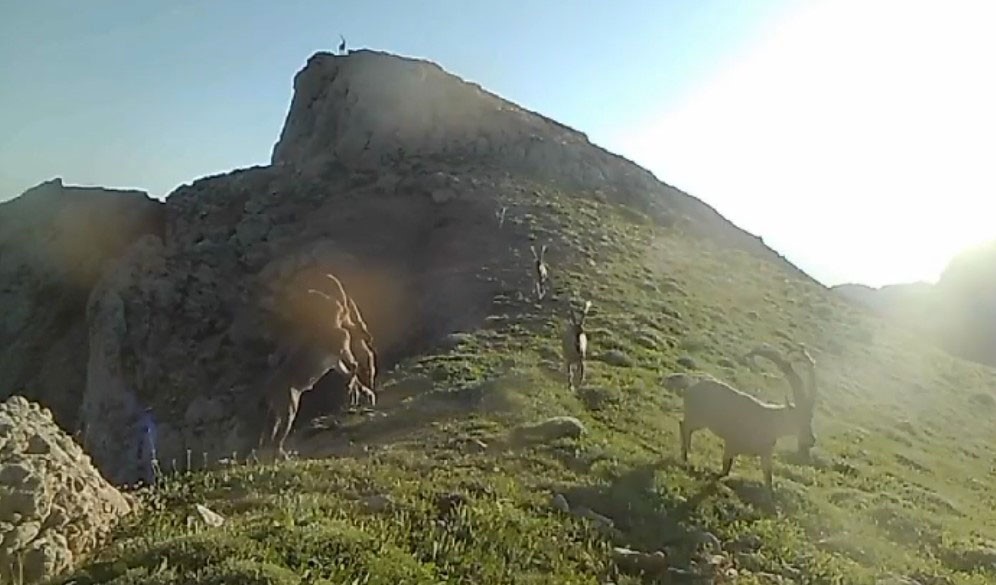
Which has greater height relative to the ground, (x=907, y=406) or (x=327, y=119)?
(x=327, y=119)

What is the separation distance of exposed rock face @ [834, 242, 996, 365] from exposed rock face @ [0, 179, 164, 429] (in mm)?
55916

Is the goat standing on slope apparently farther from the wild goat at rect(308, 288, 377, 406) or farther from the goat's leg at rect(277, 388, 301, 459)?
the wild goat at rect(308, 288, 377, 406)

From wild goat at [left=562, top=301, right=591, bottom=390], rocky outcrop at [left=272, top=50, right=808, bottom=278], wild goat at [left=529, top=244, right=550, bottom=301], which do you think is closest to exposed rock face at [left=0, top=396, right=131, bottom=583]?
wild goat at [left=562, top=301, right=591, bottom=390]

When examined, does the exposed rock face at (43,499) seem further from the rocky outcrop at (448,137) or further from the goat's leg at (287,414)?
the rocky outcrop at (448,137)

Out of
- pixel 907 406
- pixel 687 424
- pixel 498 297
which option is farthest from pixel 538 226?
pixel 687 424

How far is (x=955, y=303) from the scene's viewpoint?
301 feet

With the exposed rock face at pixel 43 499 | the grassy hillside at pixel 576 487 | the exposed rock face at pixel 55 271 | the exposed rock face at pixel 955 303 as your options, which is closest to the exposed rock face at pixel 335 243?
the exposed rock face at pixel 55 271

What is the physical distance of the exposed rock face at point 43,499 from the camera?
9.91 metres

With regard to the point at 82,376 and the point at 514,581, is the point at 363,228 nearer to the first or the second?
the point at 82,376

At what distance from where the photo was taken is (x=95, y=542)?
35.8ft

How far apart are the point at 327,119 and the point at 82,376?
25431 mm

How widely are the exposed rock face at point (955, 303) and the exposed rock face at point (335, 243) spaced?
2919 cm

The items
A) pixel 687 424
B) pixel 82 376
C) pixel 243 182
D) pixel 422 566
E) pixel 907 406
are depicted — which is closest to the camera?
pixel 422 566

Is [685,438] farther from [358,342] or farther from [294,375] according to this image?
[358,342]
